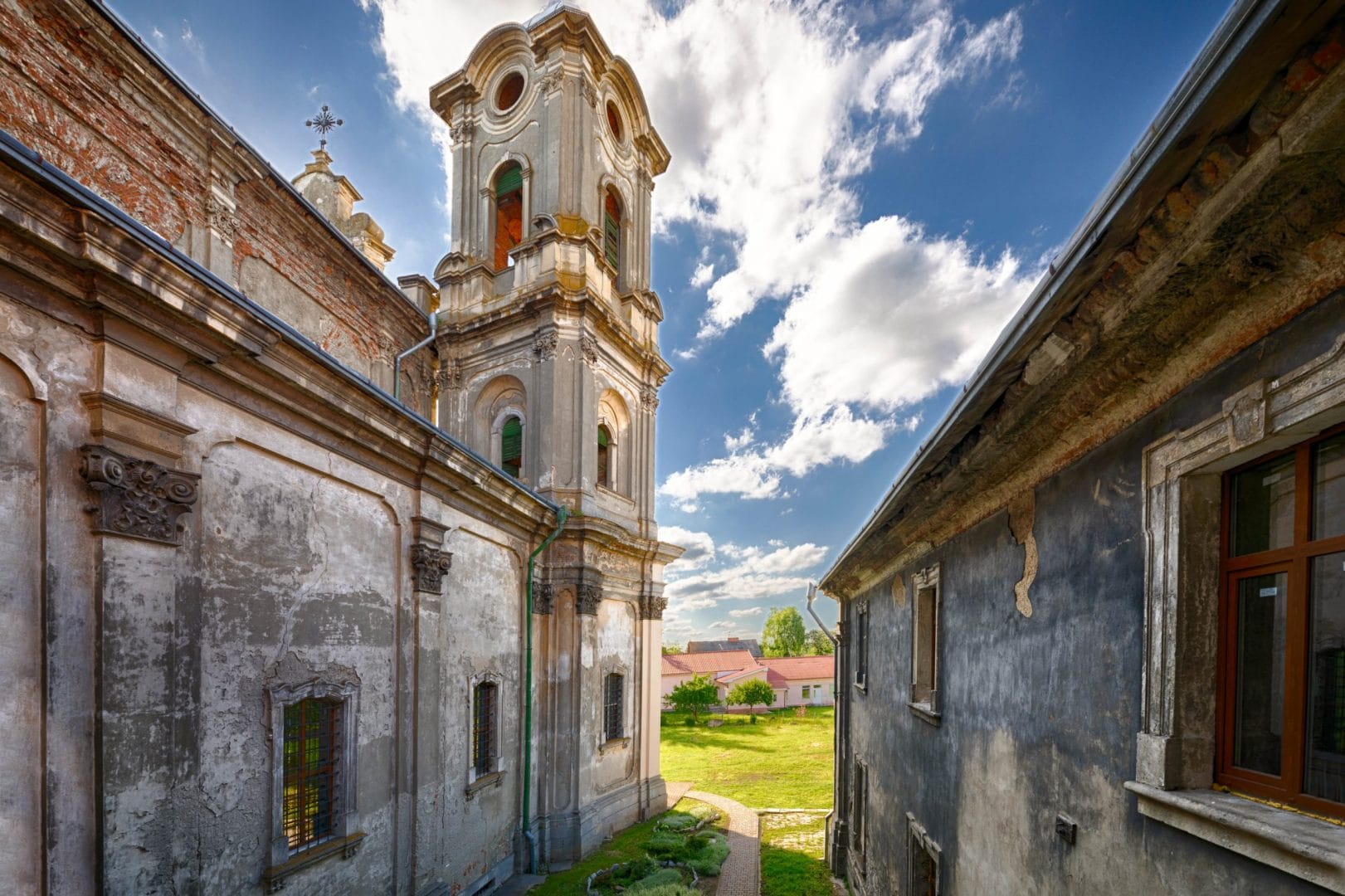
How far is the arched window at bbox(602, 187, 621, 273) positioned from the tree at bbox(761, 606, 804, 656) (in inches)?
2504

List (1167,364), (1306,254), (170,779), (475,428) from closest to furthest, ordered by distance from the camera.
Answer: (1306,254)
(1167,364)
(170,779)
(475,428)

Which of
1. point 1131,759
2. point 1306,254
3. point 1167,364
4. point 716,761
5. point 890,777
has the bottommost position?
point 716,761

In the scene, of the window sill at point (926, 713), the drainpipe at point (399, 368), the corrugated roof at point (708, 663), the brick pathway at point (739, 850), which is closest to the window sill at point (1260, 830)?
the window sill at point (926, 713)

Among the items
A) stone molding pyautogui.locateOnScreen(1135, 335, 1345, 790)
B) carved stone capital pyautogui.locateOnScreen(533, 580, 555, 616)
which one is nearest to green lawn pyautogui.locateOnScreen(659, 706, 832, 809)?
carved stone capital pyautogui.locateOnScreen(533, 580, 555, 616)

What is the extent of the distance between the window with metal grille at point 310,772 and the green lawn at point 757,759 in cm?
A: 1567

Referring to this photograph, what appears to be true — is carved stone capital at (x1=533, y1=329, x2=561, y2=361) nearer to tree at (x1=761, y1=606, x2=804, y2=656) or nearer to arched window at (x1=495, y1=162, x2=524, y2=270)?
arched window at (x1=495, y1=162, x2=524, y2=270)

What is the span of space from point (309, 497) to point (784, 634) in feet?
242

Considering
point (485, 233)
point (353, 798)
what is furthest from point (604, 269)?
point (353, 798)

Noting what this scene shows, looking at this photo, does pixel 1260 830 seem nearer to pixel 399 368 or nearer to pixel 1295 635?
pixel 1295 635

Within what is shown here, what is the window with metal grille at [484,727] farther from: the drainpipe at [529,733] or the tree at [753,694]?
the tree at [753,694]

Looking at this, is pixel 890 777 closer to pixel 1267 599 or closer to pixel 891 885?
pixel 891 885

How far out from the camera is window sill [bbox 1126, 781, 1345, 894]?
2348mm

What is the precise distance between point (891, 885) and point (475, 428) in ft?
42.9

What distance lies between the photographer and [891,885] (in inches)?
349
